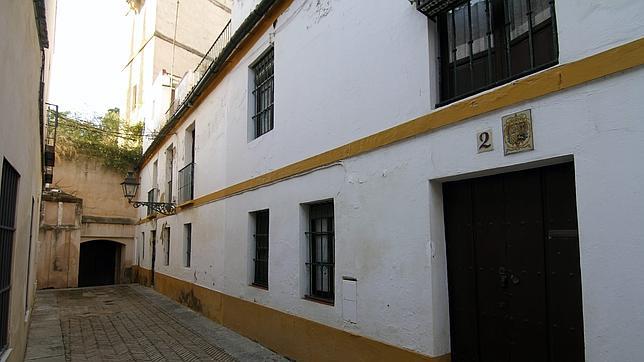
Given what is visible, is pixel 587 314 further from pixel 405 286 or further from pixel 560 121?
pixel 405 286

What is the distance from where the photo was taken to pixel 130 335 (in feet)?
26.9

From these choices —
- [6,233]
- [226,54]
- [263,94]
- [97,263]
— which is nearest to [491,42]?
[6,233]

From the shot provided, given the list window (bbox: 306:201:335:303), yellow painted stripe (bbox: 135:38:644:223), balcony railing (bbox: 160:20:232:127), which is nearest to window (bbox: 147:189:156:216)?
balcony railing (bbox: 160:20:232:127)

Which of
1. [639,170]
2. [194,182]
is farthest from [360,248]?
[194,182]

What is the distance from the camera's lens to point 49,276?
53.2 ft

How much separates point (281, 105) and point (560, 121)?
184 inches

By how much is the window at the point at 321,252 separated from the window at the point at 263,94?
90.8 inches

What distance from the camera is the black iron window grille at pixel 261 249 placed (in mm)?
7492

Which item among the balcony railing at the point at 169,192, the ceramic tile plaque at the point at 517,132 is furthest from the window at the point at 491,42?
the balcony railing at the point at 169,192

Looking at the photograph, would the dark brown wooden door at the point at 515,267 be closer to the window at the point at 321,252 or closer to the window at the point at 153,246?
the window at the point at 321,252

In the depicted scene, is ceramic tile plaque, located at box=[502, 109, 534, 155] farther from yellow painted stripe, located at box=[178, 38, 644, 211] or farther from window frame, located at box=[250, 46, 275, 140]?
window frame, located at box=[250, 46, 275, 140]

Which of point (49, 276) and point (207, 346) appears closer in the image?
point (207, 346)

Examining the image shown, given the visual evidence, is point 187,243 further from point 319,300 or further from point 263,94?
point 319,300

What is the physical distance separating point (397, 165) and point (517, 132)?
137 cm
